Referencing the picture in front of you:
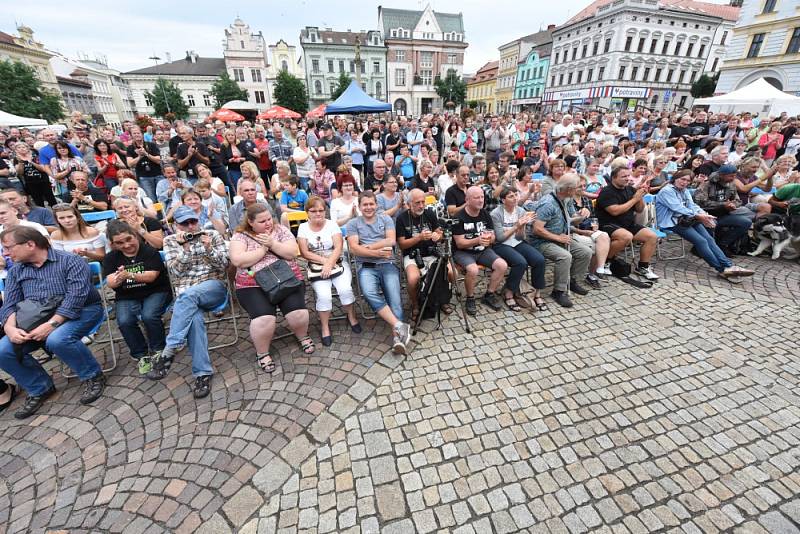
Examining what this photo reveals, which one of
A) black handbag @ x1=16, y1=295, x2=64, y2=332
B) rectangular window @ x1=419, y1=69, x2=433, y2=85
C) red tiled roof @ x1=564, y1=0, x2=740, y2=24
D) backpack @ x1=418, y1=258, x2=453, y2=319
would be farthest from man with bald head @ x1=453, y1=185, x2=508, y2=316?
rectangular window @ x1=419, y1=69, x2=433, y2=85

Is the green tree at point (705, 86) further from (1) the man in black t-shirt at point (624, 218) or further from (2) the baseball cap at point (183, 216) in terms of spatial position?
(2) the baseball cap at point (183, 216)

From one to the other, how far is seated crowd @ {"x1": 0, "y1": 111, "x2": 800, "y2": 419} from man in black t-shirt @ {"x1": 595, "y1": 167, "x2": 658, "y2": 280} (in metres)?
0.02

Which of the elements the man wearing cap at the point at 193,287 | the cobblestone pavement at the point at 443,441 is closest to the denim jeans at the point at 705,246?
the cobblestone pavement at the point at 443,441

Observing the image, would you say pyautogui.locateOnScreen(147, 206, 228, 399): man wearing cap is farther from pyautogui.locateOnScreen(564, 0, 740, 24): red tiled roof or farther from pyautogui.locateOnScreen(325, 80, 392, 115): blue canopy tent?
pyautogui.locateOnScreen(564, 0, 740, 24): red tiled roof

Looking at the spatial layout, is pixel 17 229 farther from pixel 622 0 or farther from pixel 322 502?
pixel 622 0

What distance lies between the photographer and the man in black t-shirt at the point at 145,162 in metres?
Answer: 7.68

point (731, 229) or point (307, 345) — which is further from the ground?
point (731, 229)

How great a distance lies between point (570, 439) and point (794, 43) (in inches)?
1701

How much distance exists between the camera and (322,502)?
2.38m

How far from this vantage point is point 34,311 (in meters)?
3.18

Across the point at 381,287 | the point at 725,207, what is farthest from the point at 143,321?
the point at 725,207

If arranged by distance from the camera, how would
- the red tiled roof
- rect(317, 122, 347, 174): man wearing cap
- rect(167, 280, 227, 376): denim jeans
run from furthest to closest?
the red tiled roof
rect(317, 122, 347, 174): man wearing cap
rect(167, 280, 227, 376): denim jeans

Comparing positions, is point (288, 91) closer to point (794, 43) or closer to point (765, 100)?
point (765, 100)

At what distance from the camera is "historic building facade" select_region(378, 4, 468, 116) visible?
59.8 meters
